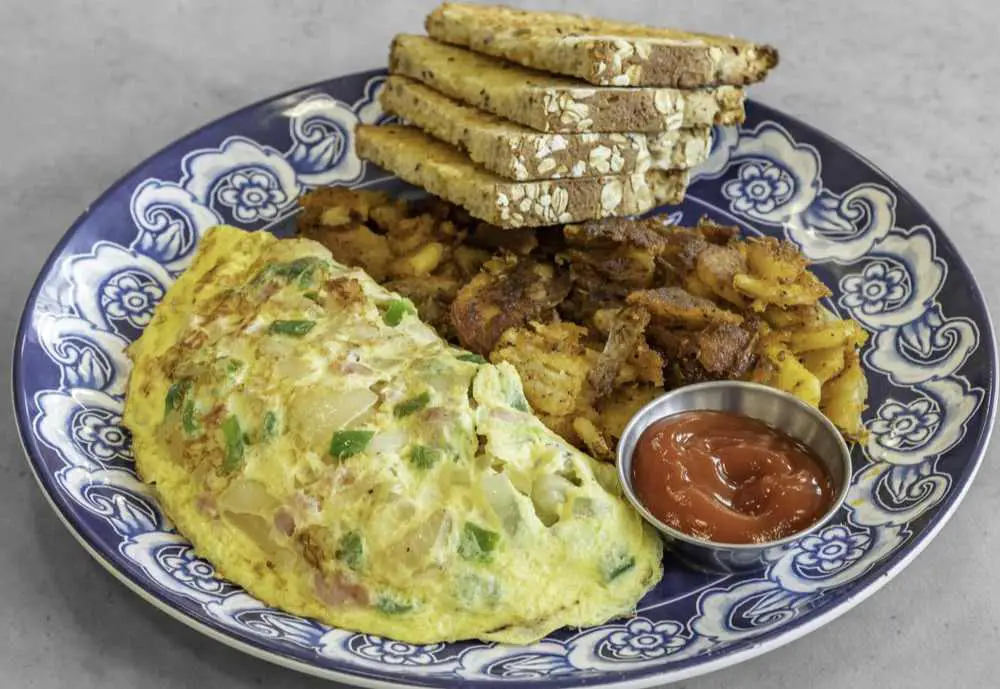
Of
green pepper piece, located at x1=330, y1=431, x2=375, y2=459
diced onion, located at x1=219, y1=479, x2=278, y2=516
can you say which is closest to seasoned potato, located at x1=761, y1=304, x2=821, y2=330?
green pepper piece, located at x1=330, y1=431, x2=375, y2=459

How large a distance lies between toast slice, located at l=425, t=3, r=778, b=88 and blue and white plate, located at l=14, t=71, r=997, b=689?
724 millimetres

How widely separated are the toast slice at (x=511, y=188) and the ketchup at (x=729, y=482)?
1252mm

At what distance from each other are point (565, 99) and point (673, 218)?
1237mm

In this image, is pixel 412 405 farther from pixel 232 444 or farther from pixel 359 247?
pixel 359 247

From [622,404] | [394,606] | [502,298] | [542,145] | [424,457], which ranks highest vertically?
[542,145]

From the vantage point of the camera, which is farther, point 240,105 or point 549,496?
point 240,105

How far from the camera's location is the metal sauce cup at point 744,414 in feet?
12.9

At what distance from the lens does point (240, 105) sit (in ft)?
23.8

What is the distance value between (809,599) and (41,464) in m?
2.85

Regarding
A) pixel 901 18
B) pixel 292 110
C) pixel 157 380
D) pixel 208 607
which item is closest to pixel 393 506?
pixel 208 607

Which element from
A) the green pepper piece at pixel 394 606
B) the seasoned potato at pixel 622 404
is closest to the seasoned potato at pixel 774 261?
the seasoned potato at pixel 622 404

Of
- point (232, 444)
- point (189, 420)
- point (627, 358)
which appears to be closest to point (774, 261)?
point (627, 358)

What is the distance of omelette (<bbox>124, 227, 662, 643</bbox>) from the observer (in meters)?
3.66

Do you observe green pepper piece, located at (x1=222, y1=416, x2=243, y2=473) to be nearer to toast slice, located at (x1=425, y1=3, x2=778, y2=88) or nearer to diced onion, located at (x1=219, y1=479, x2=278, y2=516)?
diced onion, located at (x1=219, y1=479, x2=278, y2=516)
